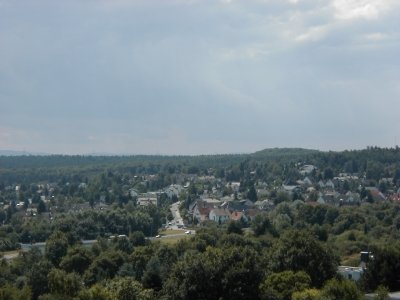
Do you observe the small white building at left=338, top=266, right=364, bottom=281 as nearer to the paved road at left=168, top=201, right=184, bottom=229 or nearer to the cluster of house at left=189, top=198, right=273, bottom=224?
the cluster of house at left=189, top=198, right=273, bottom=224

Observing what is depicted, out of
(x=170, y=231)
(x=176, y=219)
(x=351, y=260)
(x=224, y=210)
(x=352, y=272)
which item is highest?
(x=224, y=210)

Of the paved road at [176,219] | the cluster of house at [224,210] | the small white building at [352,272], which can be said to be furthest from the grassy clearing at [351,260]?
the paved road at [176,219]

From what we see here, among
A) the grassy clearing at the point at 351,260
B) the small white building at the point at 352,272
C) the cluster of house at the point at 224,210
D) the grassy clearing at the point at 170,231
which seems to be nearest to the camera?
the small white building at the point at 352,272

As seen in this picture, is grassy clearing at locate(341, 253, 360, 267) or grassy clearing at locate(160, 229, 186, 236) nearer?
grassy clearing at locate(341, 253, 360, 267)

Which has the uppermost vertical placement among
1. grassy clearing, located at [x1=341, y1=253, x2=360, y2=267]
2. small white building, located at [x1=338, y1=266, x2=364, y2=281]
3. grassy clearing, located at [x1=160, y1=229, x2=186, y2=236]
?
small white building, located at [x1=338, y1=266, x2=364, y2=281]

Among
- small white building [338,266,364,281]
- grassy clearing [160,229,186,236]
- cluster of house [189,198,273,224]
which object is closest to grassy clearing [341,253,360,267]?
small white building [338,266,364,281]

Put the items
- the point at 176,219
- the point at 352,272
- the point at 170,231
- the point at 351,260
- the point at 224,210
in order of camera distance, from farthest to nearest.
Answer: the point at 224,210, the point at 176,219, the point at 170,231, the point at 351,260, the point at 352,272

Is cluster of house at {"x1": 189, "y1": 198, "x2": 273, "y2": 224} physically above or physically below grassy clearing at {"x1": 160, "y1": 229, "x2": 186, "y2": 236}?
above

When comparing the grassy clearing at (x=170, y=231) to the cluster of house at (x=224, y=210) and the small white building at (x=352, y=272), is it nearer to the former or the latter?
the cluster of house at (x=224, y=210)

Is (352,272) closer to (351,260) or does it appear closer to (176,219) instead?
(351,260)

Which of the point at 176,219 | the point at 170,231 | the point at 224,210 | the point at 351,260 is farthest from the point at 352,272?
the point at 176,219

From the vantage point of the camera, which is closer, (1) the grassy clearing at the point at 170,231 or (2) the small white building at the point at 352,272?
(2) the small white building at the point at 352,272

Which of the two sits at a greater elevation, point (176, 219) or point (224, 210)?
point (224, 210)
